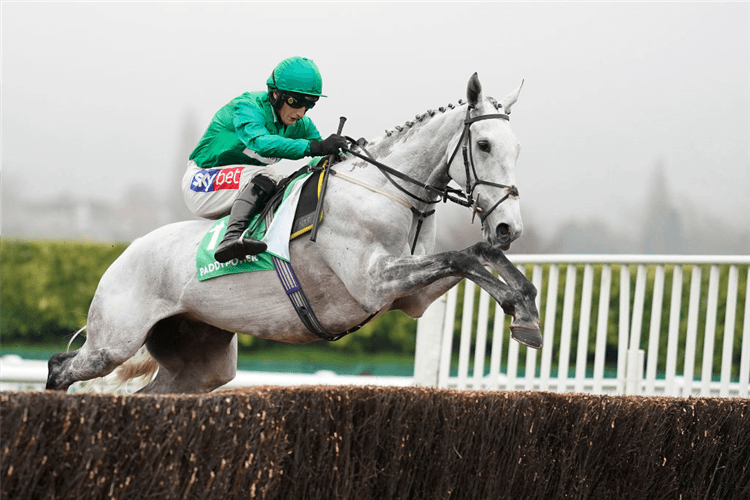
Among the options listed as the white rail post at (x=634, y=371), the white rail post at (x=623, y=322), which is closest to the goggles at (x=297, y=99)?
the white rail post at (x=623, y=322)

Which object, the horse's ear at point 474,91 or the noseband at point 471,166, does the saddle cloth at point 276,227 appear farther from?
the horse's ear at point 474,91

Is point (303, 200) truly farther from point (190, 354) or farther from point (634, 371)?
point (634, 371)

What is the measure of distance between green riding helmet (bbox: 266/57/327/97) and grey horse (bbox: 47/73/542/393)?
17.2 inches

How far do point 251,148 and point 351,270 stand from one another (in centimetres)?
85

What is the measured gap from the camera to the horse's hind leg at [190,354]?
16.9ft

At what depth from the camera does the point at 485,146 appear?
13.4 feet

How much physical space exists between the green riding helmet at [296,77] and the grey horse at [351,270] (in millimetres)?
436

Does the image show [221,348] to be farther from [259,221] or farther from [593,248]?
[593,248]

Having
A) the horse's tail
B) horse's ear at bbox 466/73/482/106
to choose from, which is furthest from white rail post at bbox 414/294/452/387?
horse's ear at bbox 466/73/482/106

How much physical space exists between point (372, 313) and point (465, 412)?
37.0 inches

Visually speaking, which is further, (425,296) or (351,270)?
(425,296)

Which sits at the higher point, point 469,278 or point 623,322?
point 469,278

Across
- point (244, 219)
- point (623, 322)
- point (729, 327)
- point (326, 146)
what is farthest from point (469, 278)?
point (729, 327)

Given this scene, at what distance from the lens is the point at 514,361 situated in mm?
6820
